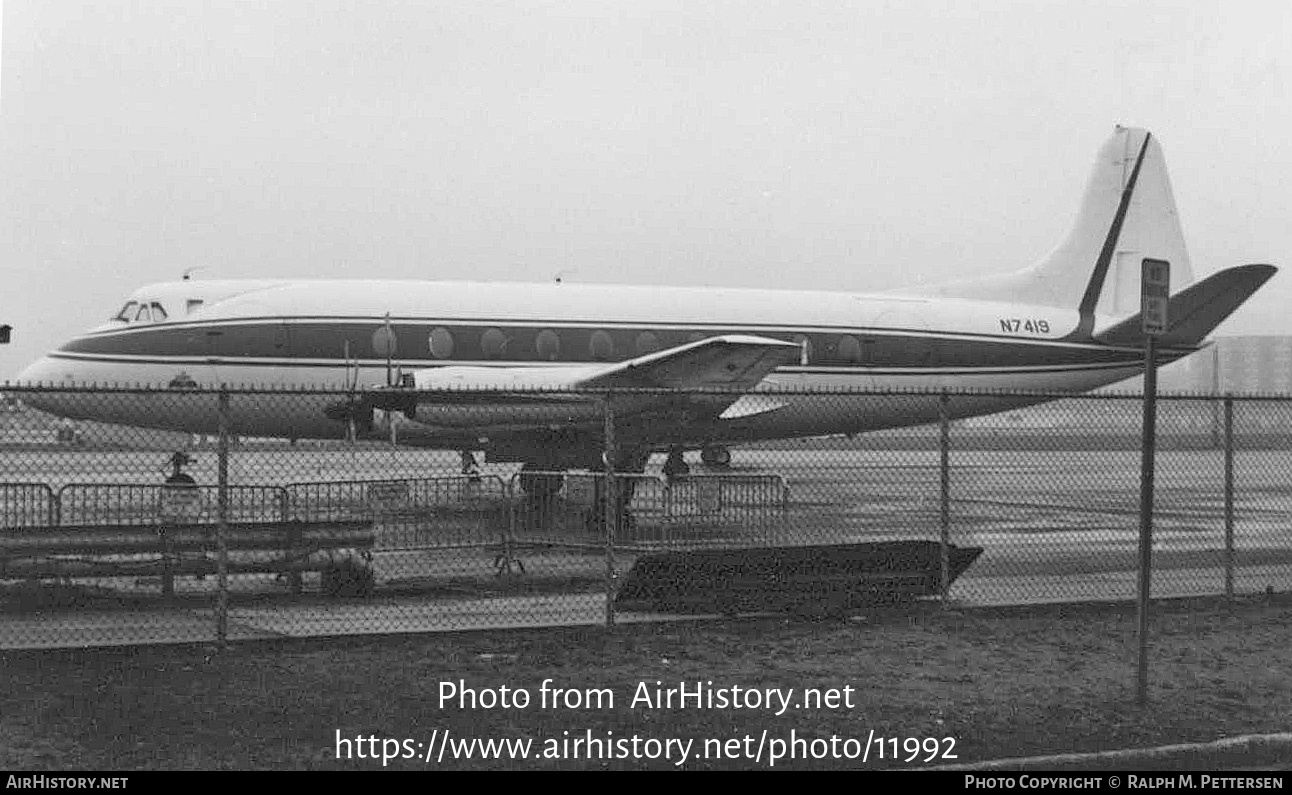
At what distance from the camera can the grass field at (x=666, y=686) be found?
7.23 metres

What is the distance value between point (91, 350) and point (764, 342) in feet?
36.5

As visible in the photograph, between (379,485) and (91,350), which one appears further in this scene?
(91,350)

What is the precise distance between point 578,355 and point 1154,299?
15.7m

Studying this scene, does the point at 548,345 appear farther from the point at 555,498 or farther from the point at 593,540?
the point at 593,540

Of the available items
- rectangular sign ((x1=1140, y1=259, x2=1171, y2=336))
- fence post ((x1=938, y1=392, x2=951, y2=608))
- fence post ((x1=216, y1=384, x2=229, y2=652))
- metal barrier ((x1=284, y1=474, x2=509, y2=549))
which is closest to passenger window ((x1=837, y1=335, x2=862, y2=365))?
metal barrier ((x1=284, y1=474, x2=509, y2=549))

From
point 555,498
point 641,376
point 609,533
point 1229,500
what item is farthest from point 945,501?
point 641,376

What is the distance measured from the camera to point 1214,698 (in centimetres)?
871

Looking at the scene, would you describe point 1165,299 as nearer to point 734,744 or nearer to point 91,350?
point 734,744

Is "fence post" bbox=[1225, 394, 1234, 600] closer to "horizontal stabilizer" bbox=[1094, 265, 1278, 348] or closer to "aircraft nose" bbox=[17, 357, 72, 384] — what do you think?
"horizontal stabilizer" bbox=[1094, 265, 1278, 348]

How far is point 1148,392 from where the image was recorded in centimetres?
850

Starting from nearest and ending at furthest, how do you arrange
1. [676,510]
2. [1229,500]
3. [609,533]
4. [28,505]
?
[609,533]
[676,510]
[1229,500]
[28,505]

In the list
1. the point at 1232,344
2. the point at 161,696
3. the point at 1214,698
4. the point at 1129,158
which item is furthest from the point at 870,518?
the point at 1232,344

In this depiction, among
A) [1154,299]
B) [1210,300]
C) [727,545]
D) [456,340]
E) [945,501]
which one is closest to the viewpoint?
[1154,299]

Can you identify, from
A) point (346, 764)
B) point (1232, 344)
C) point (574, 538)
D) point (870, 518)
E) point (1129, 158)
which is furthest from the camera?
point (1232, 344)
